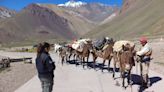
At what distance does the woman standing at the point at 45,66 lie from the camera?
12289 millimetres

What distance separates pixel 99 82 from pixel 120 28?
140 meters

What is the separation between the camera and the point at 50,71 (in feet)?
40.5

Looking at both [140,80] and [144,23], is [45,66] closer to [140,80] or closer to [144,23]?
[140,80]

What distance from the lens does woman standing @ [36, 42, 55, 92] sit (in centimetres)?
1229

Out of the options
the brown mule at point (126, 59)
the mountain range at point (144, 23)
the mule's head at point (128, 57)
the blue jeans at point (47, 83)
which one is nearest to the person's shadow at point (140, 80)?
the brown mule at point (126, 59)

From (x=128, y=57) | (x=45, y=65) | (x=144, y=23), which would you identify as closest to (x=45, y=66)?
(x=45, y=65)

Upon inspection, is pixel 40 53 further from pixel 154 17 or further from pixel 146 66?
pixel 154 17

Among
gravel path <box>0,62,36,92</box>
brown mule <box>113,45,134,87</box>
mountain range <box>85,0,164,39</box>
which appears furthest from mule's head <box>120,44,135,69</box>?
mountain range <box>85,0,164,39</box>

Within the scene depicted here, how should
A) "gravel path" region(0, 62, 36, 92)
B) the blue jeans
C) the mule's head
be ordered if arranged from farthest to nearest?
1. "gravel path" region(0, 62, 36, 92)
2. the mule's head
3. the blue jeans

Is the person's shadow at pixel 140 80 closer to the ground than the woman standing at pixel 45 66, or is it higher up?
closer to the ground

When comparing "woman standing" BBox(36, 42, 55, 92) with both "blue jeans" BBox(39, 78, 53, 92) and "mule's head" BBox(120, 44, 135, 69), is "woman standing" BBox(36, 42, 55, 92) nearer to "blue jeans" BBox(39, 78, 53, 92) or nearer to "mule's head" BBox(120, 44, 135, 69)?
"blue jeans" BBox(39, 78, 53, 92)

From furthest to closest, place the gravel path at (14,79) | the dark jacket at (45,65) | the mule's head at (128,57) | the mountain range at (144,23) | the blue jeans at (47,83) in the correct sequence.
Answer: the mountain range at (144,23)
the gravel path at (14,79)
the mule's head at (128,57)
the blue jeans at (47,83)
the dark jacket at (45,65)

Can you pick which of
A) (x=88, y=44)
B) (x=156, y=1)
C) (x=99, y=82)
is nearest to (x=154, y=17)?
(x=156, y=1)

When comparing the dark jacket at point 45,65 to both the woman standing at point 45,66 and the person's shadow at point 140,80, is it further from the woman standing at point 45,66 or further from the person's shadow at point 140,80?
A: the person's shadow at point 140,80
